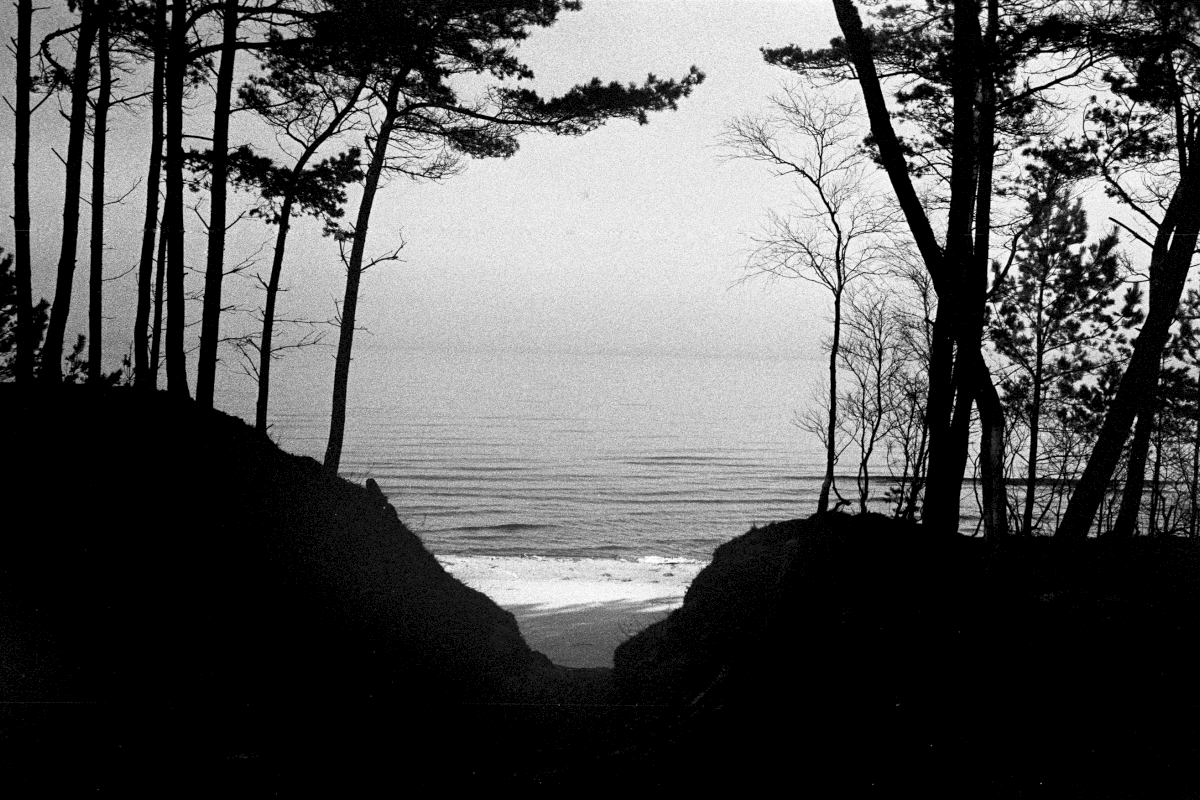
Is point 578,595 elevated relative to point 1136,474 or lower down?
lower down

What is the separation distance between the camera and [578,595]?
21.3m

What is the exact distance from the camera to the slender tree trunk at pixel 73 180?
12.2 metres

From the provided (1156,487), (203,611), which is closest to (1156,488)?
(1156,487)

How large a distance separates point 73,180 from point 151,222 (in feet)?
4.92

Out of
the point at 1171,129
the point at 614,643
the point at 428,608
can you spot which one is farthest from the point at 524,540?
the point at 1171,129

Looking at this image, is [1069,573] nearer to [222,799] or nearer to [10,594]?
[222,799]

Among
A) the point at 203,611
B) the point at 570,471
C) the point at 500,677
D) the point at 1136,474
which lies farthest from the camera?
the point at 570,471

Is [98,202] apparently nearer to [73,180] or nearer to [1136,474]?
[73,180]

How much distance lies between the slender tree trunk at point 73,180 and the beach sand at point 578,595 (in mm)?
8183

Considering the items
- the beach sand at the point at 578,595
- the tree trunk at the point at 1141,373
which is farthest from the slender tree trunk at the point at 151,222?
the tree trunk at the point at 1141,373

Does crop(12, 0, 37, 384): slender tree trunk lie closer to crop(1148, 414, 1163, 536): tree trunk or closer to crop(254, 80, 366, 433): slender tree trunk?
crop(254, 80, 366, 433): slender tree trunk

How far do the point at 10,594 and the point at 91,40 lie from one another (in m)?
9.23

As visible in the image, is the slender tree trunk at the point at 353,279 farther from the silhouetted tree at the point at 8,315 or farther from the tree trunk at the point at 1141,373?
the tree trunk at the point at 1141,373

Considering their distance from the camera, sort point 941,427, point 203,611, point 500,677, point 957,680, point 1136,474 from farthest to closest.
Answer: point 1136,474
point 500,677
point 941,427
point 203,611
point 957,680
